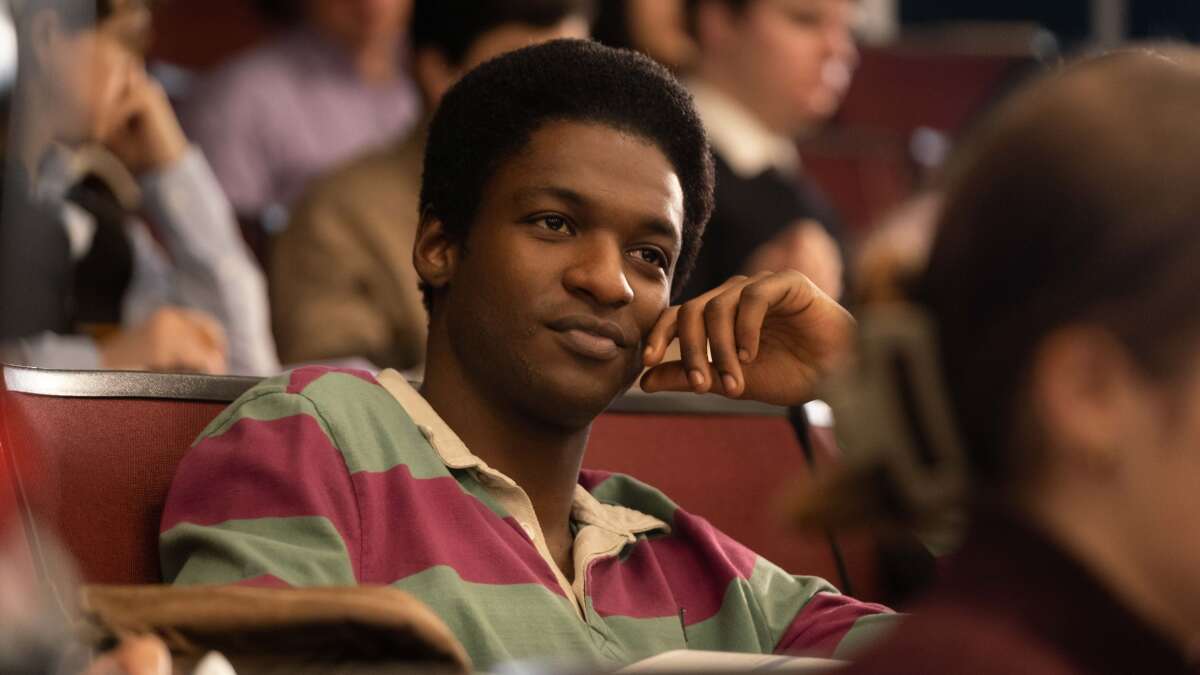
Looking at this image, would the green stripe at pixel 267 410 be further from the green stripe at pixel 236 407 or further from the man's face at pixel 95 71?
the man's face at pixel 95 71

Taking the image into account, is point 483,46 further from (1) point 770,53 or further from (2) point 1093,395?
(2) point 1093,395

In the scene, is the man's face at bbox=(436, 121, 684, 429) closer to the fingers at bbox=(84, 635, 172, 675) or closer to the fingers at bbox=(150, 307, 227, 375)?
the fingers at bbox=(84, 635, 172, 675)

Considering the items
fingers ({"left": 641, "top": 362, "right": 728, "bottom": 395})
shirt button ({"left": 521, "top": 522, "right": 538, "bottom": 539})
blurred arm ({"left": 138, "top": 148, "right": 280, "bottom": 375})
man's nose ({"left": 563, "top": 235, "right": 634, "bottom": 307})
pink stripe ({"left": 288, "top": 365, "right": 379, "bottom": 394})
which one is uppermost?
man's nose ({"left": 563, "top": 235, "right": 634, "bottom": 307})

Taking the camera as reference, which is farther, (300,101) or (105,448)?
(300,101)

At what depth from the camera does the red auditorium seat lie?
111 cm

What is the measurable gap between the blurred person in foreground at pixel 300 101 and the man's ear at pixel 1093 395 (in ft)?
7.74

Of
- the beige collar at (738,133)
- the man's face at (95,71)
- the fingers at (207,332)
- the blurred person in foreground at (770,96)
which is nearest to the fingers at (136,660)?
the man's face at (95,71)

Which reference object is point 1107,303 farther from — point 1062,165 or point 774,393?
point 774,393

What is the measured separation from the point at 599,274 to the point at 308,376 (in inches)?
8.5

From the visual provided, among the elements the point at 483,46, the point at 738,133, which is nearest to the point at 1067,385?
the point at 483,46

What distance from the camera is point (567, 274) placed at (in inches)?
47.1

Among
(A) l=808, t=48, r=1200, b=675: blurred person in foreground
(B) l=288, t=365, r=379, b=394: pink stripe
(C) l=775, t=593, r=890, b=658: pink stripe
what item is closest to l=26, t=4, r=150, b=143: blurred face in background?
(B) l=288, t=365, r=379, b=394: pink stripe

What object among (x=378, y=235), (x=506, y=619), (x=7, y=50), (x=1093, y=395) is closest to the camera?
(x=1093, y=395)

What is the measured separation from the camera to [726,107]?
2797 millimetres
